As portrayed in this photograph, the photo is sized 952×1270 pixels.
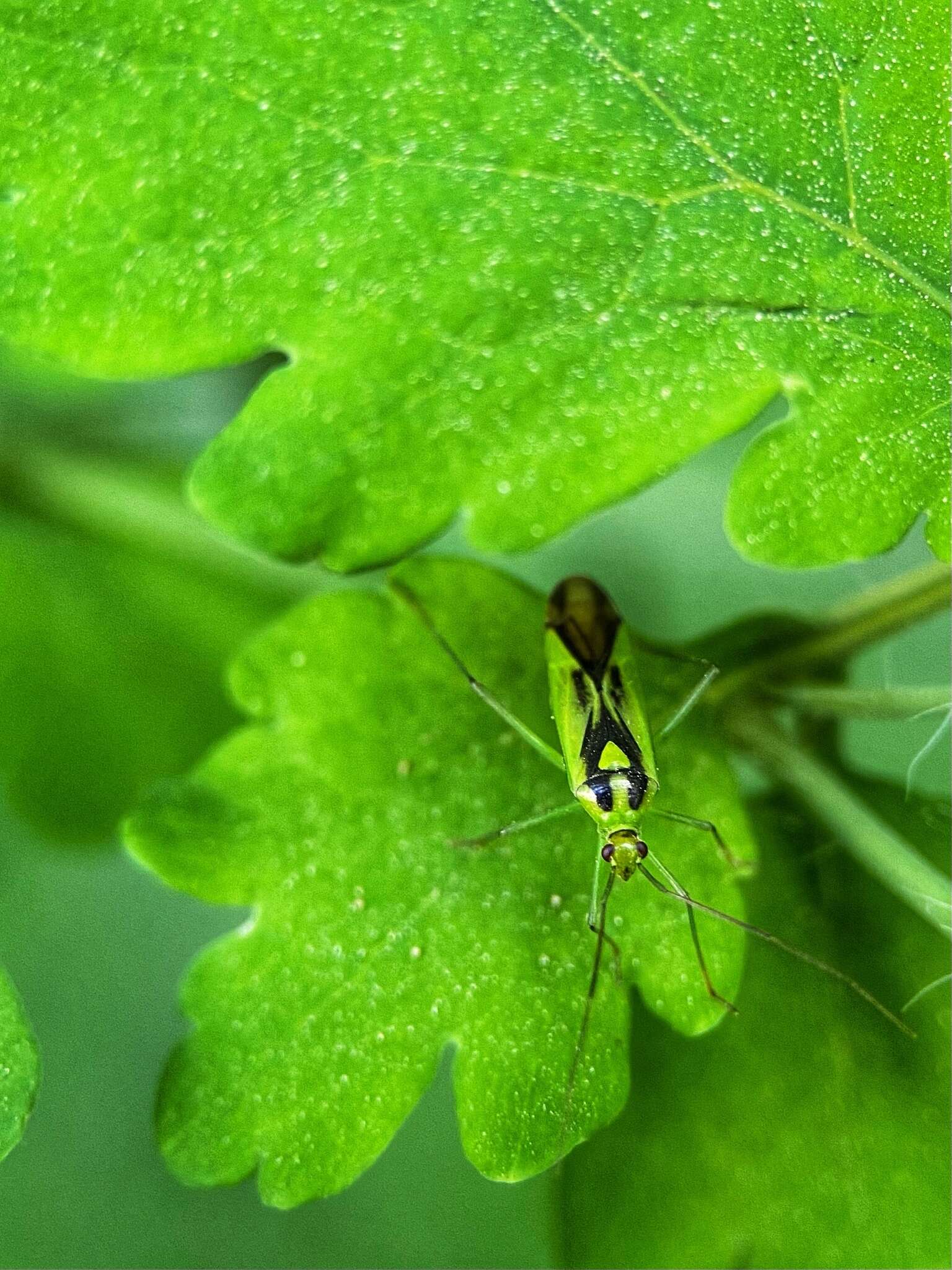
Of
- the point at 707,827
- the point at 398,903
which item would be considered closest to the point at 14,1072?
the point at 398,903

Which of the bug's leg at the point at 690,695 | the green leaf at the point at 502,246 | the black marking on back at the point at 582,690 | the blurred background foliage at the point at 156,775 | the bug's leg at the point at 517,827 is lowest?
the blurred background foliage at the point at 156,775

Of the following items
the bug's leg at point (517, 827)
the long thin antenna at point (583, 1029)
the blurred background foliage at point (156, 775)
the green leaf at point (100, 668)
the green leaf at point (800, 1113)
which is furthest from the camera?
the green leaf at point (100, 668)

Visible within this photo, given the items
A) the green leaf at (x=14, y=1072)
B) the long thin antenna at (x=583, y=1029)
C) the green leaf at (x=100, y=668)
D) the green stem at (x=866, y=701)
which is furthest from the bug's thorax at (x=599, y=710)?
the green leaf at (x=100, y=668)

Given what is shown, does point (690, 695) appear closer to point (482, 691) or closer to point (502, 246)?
point (482, 691)

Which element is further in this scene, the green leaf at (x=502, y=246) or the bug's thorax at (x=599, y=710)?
the bug's thorax at (x=599, y=710)

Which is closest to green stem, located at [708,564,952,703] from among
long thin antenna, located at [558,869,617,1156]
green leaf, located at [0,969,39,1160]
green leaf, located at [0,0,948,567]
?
green leaf, located at [0,0,948,567]

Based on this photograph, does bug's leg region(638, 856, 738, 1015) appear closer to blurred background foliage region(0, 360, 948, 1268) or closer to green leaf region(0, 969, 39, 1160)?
blurred background foliage region(0, 360, 948, 1268)

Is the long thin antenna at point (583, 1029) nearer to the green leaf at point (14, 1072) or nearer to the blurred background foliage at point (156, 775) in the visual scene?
the blurred background foliage at point (156, 775)
